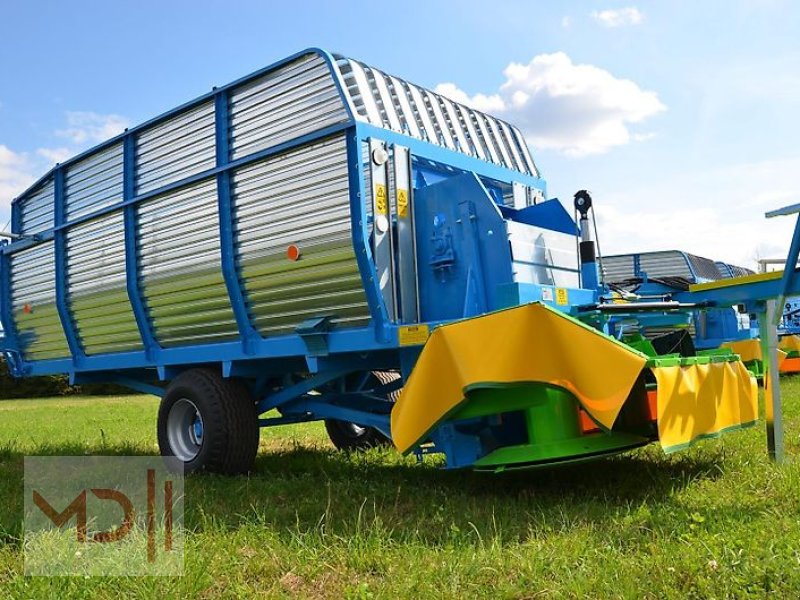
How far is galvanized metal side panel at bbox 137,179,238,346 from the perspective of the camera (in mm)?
5848

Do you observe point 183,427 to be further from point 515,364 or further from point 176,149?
point 515,364

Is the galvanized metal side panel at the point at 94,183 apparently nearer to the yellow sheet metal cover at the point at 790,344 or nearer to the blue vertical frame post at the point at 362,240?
the blue vertical frame post at the point at 362,240

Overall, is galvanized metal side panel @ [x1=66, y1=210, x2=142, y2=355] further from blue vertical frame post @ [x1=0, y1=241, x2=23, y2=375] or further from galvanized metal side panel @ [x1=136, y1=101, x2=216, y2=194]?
blue vertical frame post @ [x1=0, y1=241, x2=23, y2=375]

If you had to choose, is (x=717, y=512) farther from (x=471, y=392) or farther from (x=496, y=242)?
(x=496, y=242)

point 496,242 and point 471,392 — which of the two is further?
point 496,242

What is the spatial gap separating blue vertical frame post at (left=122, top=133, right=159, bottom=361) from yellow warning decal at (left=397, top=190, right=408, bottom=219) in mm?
2771

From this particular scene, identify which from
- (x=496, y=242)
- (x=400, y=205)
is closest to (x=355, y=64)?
(x=400, y=205)

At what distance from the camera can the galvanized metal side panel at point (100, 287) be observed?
6.74 metres

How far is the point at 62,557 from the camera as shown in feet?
11.7

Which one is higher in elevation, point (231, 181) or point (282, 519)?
point (231, 181)

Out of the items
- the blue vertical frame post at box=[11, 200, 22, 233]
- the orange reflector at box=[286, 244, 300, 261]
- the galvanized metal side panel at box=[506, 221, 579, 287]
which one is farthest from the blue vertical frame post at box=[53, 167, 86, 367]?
the galvanized metal side panel at box=[506, 221, 579, 287]

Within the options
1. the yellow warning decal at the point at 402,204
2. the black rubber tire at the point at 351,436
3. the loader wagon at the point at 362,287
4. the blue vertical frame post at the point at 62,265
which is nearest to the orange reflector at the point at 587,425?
the loader wagon at the point at 362,287

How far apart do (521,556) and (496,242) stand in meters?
2.07

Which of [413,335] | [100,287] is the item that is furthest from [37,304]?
[413,335]
